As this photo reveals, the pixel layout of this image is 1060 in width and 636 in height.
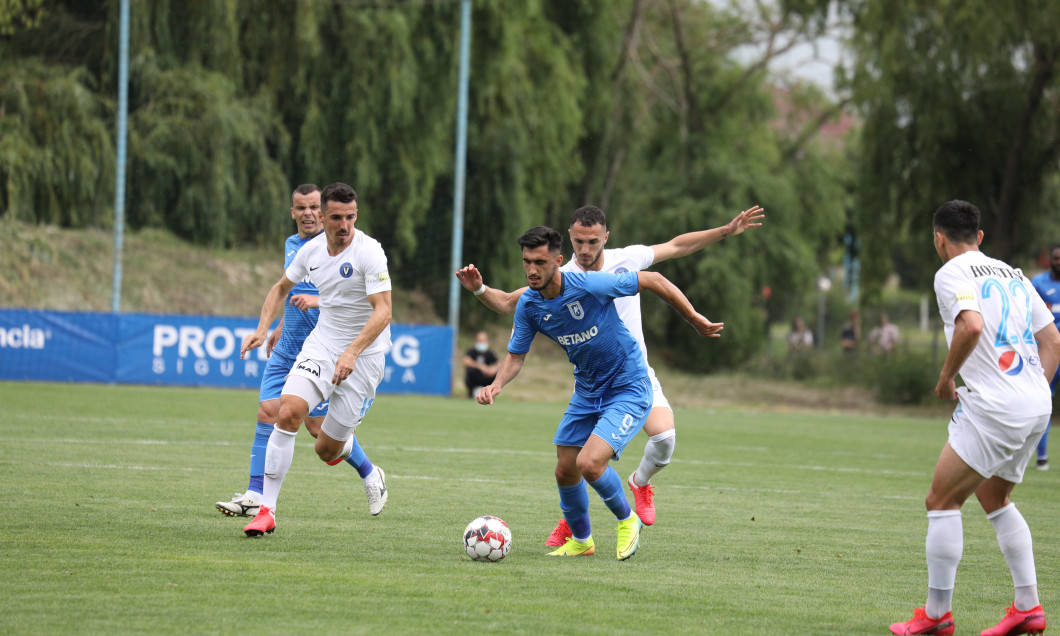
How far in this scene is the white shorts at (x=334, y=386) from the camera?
732 cm

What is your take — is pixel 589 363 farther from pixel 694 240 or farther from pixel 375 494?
pixel 375 494

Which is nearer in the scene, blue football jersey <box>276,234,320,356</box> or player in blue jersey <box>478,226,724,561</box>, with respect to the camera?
player in blue jersey <box>478,226,724,561</box>

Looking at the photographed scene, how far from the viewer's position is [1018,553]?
16.8 ft

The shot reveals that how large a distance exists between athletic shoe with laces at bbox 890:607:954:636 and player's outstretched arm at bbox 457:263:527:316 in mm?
2899

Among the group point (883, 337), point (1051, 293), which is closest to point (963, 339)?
point (1051, 293)

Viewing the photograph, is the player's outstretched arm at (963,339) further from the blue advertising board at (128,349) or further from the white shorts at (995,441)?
the blue advertising board at (128,349)

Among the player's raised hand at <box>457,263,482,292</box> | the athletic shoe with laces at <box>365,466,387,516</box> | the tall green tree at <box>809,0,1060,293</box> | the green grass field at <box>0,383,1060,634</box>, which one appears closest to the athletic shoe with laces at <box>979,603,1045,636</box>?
the green grass field at <box>0,383,1060,634</box>

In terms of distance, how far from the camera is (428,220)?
91.4 feet

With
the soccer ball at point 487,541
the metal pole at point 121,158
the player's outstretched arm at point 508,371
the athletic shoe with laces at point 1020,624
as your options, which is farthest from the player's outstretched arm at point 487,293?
the metal pole at point 121,158

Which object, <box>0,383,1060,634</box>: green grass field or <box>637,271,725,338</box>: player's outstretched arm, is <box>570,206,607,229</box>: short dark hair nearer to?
<box>637,271,725,338</box>: player's outstretched arm

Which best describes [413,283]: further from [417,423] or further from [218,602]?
[218,602]

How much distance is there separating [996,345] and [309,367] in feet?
14.2

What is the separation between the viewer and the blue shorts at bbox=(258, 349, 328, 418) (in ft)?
27.1

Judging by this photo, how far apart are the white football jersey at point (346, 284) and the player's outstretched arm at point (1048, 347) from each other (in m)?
4.04
